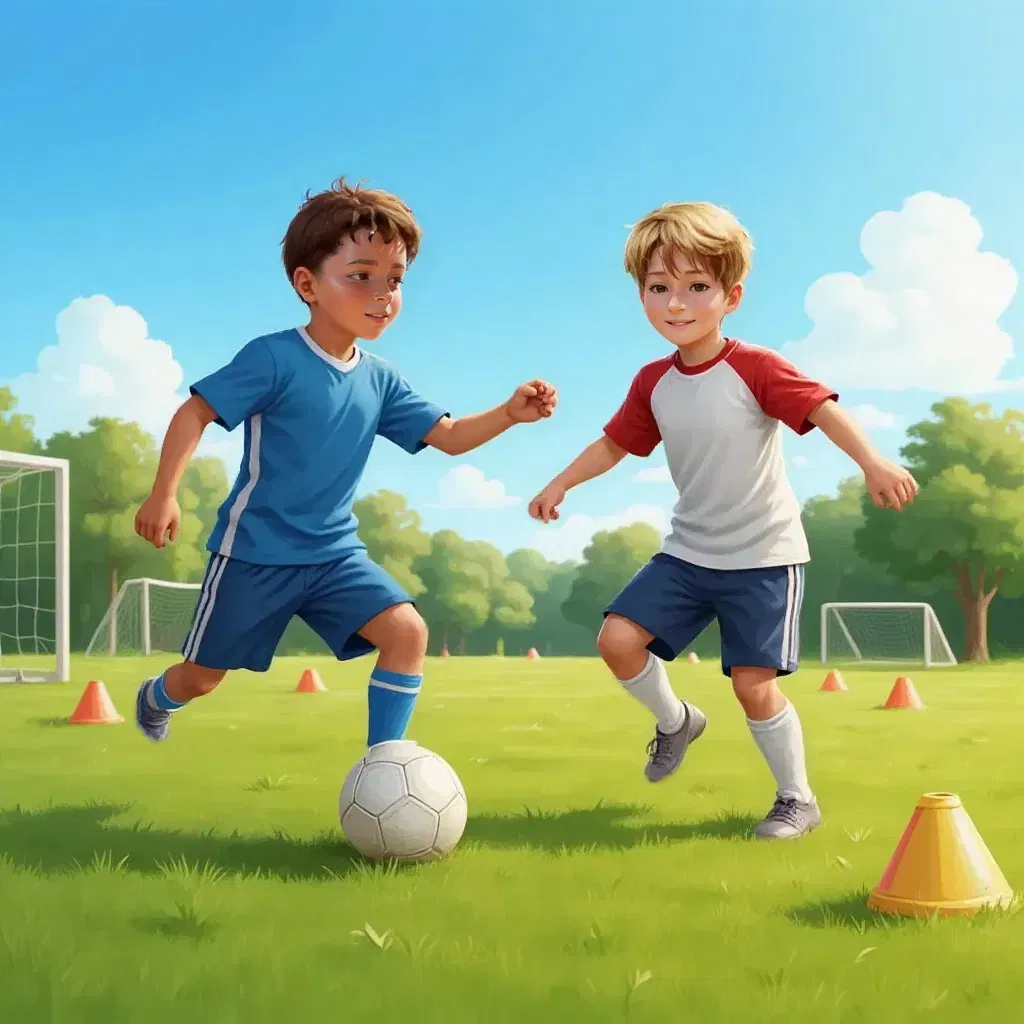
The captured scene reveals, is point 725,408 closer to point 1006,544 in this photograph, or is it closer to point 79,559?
point 1006,544

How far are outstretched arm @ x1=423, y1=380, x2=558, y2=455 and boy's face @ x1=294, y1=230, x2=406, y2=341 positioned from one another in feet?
1.85

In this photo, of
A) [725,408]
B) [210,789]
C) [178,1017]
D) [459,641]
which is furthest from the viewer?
[459,641]

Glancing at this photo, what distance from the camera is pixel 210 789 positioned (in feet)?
18.1

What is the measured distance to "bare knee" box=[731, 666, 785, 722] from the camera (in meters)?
4.62

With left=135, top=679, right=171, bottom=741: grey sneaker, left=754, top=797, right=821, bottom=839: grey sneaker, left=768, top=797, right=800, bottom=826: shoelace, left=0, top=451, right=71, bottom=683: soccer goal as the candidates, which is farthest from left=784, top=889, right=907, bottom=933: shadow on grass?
left=0, top=451, right=71, bottom=683: soccer goal

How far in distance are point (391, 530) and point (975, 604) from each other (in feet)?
78.9

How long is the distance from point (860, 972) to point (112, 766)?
465cm

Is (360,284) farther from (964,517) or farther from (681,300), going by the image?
(964,517)

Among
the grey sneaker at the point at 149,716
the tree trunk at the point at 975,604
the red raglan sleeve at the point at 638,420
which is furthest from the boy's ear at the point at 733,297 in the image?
the tree trunk at the point at 975,604

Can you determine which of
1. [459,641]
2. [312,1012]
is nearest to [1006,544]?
[459,641]

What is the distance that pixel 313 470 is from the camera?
4.72 meters

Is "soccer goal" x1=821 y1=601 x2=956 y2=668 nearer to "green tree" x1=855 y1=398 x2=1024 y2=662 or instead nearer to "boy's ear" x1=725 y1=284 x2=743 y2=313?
"green tree" x1=855 y1=398 x2=1024 y2=662

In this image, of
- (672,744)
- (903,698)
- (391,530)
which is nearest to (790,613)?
(672,744)

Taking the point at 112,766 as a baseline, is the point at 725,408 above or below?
above
